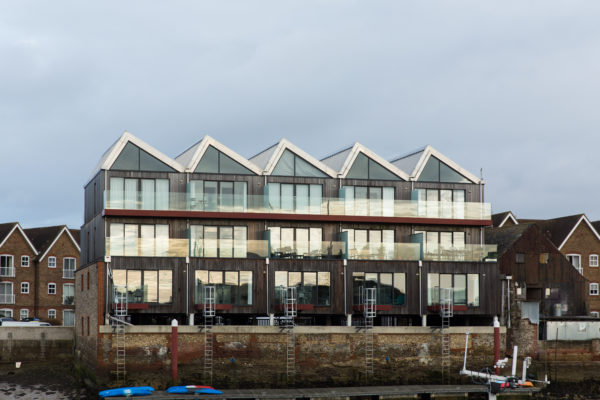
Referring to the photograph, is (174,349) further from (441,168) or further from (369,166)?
(441,168)

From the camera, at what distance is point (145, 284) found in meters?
44.2

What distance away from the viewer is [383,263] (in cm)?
4731

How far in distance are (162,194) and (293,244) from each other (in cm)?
762

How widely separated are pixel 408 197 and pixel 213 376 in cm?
1600

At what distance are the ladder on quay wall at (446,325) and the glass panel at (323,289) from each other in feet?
20.6

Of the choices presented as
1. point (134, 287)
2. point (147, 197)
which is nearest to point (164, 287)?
point (134, 287)

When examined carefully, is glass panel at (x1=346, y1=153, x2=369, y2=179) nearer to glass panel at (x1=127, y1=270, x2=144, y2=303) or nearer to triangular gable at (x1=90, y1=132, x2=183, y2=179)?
triangular gable at (x1=90, y1=132, x2=183, y2=179)

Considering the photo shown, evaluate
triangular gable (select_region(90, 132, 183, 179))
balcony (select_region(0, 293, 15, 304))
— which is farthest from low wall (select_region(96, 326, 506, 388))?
balcony (select_region(0, 293, 15, 304))

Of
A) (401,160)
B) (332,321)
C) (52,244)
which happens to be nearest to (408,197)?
(401,160)

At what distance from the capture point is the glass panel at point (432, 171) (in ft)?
168

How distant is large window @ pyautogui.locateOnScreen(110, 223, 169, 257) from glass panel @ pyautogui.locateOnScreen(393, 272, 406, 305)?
12623 mm

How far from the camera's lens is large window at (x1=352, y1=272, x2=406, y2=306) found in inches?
1847

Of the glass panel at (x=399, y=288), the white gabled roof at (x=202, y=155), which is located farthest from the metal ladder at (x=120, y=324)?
the glass panel at (x=399, y=288)

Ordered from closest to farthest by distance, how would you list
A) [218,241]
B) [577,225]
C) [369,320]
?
[218,241]
[369,320]
[577,225]
